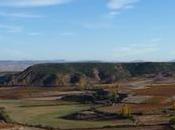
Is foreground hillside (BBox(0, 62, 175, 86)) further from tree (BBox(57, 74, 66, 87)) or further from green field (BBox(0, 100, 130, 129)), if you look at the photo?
green field (BBox(0, 100, 130, 129))

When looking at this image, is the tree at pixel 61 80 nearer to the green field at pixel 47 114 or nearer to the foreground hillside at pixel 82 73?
the foreground hillside at pixel 82 73

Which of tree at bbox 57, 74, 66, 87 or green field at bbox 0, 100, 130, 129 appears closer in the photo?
green field at bbox 0, 100, 130, 129

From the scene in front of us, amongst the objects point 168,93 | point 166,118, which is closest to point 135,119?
point 166,118

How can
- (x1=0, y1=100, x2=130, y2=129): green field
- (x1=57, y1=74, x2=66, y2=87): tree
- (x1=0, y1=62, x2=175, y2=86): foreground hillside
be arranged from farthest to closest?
1. (x1=0, y1=62, x2=175, y2=86): foreground hillside
2. (x1=57, y1=74, x2=66, y2=87): tree
3. (x1=0, y1=100, x2=130, y2=129): green field

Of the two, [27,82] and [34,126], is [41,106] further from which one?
[27,82]

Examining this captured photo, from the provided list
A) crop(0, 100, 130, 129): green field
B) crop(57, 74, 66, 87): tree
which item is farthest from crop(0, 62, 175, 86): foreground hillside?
crop(0, 100, 130, 129): green field
